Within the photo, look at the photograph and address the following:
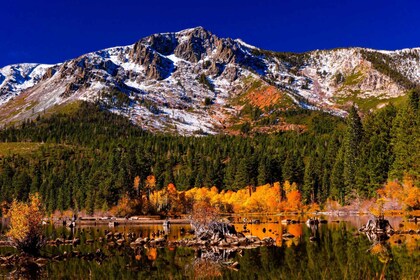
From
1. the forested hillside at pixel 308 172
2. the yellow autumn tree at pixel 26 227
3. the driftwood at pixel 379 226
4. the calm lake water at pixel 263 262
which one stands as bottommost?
the calm lake water at pixel 263 262

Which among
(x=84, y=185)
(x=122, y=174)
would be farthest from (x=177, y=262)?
(x=84, y=185)

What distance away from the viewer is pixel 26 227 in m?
51.3

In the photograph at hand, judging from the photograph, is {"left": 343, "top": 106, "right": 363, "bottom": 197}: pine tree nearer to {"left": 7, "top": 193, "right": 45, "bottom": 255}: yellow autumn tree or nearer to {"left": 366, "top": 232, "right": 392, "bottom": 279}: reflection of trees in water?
{"left": 366, "top": 232, "right": 392, "bottom": 279}: reflection of trees in water

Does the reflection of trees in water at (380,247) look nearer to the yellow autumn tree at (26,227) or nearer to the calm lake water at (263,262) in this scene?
the calm lake water at (263,262)

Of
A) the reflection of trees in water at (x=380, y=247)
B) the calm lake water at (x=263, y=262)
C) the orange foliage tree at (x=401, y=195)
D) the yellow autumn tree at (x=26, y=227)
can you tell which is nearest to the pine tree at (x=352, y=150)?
the orange foliage tree at (x=401, y=195)

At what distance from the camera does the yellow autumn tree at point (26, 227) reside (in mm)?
50938

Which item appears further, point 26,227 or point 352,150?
point 352,150

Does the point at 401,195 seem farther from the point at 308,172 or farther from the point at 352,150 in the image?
the point at 308,172

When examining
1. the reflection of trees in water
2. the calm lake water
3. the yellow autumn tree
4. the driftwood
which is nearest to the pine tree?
the driftwood

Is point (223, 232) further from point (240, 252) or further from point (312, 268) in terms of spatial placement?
point (312, 268)

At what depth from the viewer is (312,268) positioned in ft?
118

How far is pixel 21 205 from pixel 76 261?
11.1 meters

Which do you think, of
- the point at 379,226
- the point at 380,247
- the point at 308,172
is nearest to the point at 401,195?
Answer: the point at 379,226

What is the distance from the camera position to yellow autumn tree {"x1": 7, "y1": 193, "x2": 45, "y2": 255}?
50938mm
